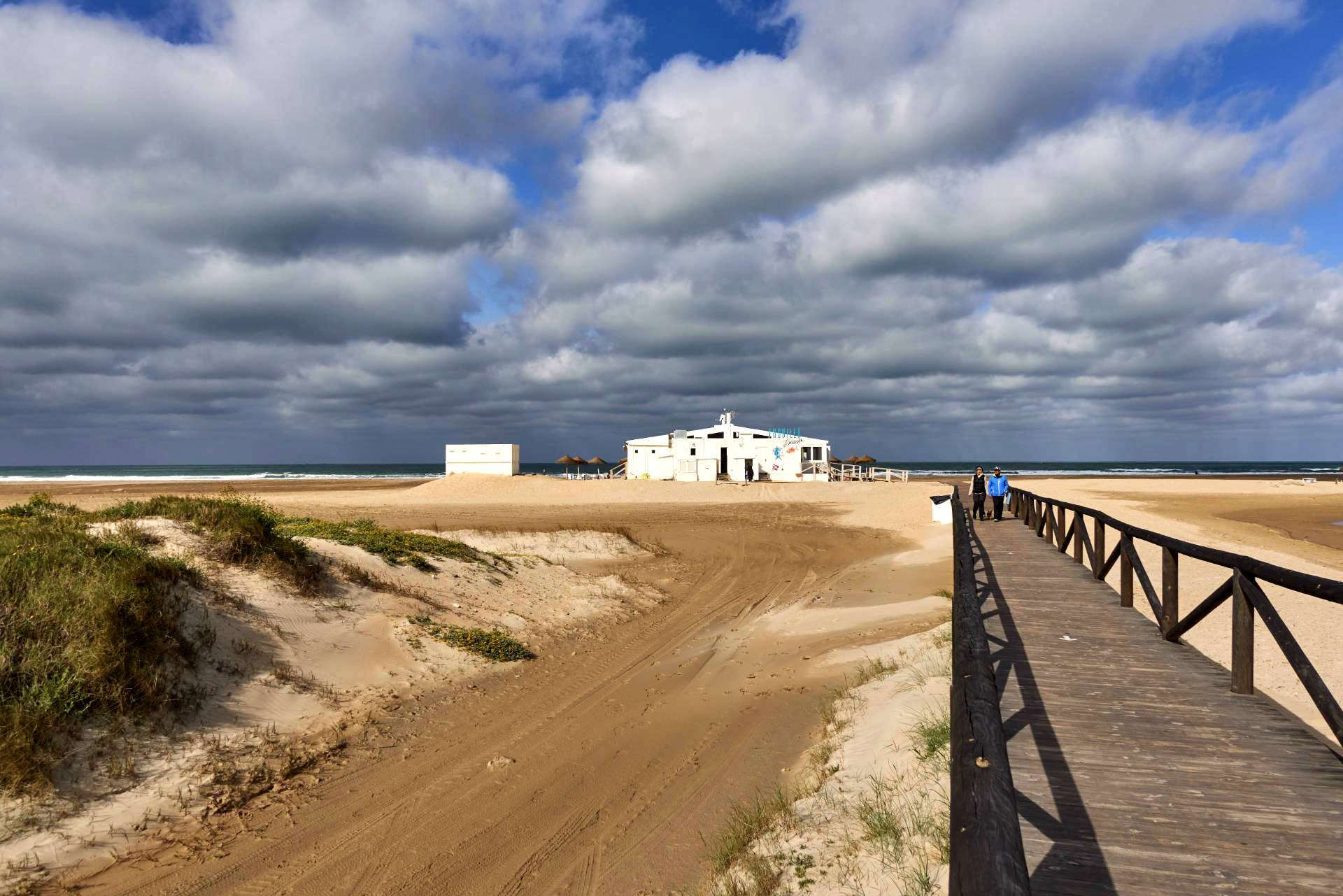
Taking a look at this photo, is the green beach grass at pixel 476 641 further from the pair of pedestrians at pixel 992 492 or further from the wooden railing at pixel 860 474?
the wooden railing at pixel 860 474

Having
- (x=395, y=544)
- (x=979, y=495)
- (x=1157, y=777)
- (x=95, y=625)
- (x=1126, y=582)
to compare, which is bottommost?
(x=1157, y=777)

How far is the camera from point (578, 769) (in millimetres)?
6770

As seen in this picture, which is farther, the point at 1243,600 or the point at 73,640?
the point at 73,640

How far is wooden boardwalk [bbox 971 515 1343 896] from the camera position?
3.13 meters

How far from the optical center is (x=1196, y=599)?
1220 centimetres

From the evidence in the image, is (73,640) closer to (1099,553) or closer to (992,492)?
(1099,553)

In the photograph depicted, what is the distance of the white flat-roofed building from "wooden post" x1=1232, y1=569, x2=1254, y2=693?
164 feet

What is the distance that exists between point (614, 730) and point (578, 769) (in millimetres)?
1032

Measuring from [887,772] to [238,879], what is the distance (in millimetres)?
4948

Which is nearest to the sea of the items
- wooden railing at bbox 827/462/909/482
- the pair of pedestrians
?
wooden railing at bbox 827/462/909/482

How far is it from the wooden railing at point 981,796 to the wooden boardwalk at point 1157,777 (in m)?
0.86

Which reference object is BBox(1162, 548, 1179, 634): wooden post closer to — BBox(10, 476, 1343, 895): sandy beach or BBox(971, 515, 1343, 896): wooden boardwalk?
BBox(971, 515, 1343, 896): wooden boardwalk

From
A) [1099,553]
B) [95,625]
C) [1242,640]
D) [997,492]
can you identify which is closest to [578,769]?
[95,625]

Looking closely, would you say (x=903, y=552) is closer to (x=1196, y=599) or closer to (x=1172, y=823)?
(x=1196, y=599)
